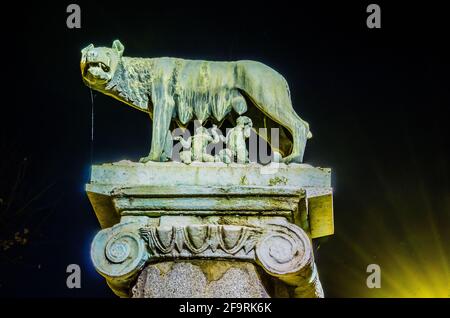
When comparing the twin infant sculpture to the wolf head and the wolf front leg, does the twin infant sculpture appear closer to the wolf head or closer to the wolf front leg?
the wolf front leg

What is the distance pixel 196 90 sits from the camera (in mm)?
7812

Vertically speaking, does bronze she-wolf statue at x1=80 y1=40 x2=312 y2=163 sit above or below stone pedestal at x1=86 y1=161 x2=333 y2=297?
above

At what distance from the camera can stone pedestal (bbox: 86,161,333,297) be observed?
265 inches

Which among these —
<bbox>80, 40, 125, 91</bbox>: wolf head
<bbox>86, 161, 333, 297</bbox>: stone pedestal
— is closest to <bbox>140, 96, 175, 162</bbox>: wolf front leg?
<bbox>86, 161, 333, 297</bbox>: stone pedestal

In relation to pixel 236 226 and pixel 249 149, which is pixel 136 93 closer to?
pixel 249 149

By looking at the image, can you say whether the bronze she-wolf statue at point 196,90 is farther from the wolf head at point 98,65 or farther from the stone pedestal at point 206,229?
the stone pedestal at point 206,229

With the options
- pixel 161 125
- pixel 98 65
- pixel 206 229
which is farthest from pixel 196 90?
Result: pixel 206 229

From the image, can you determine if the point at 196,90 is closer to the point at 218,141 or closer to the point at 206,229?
the point at 218,141

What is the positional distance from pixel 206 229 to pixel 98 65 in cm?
225

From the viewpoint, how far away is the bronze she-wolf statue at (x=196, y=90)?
25.2 feet

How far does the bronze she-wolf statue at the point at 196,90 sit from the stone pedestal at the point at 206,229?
0.63 m

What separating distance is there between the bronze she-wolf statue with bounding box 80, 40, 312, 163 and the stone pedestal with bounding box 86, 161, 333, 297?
0.63 m

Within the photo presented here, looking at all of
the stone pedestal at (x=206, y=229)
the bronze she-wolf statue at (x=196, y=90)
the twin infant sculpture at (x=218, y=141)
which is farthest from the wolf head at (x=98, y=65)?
the stone pedestal at (x=206, y=229)

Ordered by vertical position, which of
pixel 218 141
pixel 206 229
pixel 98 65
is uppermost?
pixel 98 65
